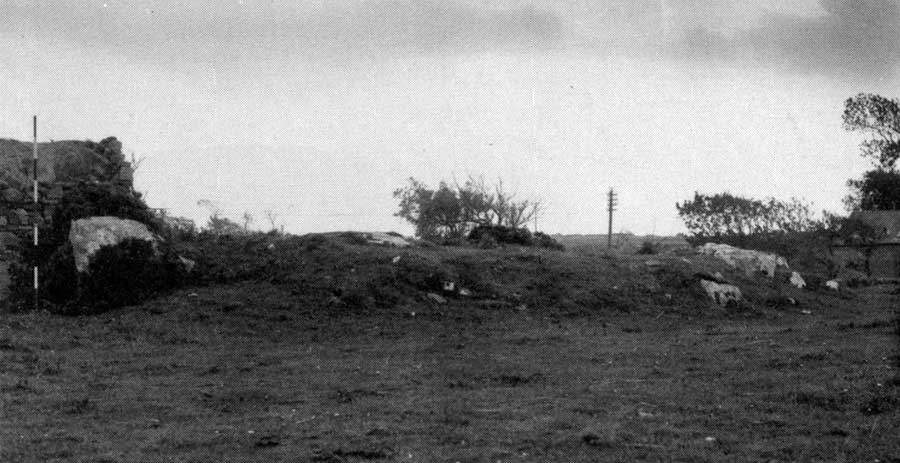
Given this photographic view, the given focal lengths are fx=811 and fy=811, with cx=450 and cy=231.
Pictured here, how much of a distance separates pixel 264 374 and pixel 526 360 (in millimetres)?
5002

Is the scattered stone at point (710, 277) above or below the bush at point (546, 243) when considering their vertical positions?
below

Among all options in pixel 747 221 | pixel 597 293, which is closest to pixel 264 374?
pixel 597 293

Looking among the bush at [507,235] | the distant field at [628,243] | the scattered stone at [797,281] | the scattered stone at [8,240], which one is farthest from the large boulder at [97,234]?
the distant field at [628,243]

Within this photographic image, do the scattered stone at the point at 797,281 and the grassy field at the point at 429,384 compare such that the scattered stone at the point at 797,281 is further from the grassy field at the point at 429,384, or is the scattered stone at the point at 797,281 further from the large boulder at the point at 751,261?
the grassy field at the point at 429,384

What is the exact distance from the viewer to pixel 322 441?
8.44 m

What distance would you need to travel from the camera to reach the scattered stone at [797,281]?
106 ft

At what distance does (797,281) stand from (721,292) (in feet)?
21.9

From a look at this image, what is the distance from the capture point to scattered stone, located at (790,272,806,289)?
106 feet

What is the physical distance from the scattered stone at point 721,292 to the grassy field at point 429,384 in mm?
2742

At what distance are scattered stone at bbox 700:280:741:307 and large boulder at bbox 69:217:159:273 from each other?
59.0 ft

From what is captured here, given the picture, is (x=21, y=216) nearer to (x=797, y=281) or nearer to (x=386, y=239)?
(x=386, y=239)

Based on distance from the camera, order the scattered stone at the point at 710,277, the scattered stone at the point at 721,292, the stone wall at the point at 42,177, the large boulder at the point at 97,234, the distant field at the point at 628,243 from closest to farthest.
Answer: the large boulder at the point at 97,234 → the stone wall at the point at 42,177 → the scattered stone at the point at 721,292 → the scattered stone at the point at 710,277 → the distant field at the point at 628,243

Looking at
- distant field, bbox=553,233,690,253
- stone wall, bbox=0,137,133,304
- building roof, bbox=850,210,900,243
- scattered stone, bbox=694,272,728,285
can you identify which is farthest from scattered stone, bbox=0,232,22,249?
building roof, bbox=850,210,900,243

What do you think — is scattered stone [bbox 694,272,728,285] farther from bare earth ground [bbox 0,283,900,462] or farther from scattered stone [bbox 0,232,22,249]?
scattered stone [bbox 0,232,22,249]
